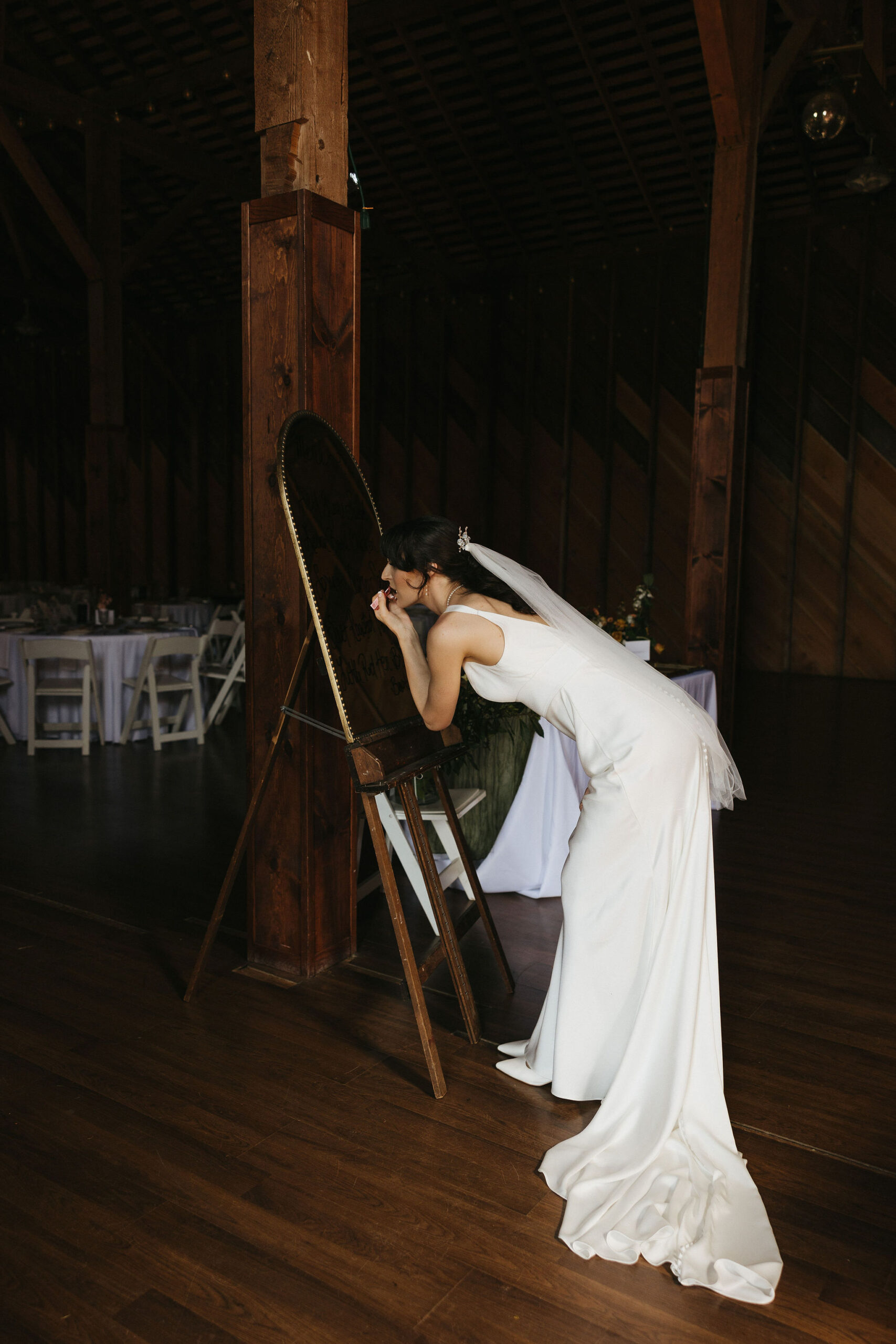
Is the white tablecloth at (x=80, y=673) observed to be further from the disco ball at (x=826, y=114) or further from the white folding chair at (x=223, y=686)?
the disco ball at (x=826, y=114)

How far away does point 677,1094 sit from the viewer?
2131 millimetres

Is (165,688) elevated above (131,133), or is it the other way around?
(131,133)

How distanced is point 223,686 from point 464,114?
21.5ft

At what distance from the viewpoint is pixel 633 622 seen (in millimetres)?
5387

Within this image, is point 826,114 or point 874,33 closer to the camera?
point 826,114

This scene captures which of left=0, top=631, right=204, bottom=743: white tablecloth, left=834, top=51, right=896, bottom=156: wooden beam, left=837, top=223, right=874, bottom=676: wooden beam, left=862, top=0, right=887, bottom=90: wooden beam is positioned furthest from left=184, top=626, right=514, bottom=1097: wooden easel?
left=837, top=223, right=874, bottom=676: wooden beam

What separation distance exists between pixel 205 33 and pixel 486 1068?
10177 mm

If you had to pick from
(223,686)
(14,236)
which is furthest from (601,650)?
(14,236)

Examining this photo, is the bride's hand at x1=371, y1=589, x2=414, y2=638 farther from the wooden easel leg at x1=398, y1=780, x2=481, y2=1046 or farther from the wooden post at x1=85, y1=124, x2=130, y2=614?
the wooden post at x1=85, y1=124, x2=130, y2=614

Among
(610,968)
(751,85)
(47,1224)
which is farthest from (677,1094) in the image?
(751,85)

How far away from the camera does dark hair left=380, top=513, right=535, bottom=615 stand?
2.39 metres

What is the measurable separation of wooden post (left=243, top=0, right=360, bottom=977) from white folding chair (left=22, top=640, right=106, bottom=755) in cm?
386

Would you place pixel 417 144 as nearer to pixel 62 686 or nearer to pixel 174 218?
pixel 174 218

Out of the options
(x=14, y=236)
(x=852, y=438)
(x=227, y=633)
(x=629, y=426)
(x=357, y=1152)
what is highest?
(x=14, y=236)
